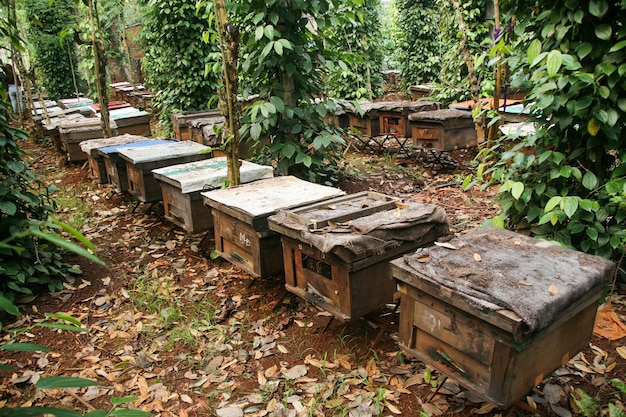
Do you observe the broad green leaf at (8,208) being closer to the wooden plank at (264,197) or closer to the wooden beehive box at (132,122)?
the wooden plank at (264,197)

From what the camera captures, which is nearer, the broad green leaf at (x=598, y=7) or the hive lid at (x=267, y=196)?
the broad green leaf at (x=598, y=7)

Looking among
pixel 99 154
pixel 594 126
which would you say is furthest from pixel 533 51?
pixel 99 154

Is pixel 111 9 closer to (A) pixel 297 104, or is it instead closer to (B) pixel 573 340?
(A) pixel 297 104

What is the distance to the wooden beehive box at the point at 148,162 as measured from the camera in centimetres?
490

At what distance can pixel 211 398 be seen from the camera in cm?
296

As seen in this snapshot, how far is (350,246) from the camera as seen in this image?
8.94 feet

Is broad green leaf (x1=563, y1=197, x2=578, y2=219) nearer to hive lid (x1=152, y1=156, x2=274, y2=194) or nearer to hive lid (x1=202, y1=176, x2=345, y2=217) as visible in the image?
hive lid (x1=202, y1=176, x2=345, y2=217)

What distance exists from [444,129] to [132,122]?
5.15m

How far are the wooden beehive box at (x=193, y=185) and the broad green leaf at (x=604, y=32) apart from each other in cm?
283

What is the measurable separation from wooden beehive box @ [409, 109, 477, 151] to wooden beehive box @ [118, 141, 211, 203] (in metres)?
3.12

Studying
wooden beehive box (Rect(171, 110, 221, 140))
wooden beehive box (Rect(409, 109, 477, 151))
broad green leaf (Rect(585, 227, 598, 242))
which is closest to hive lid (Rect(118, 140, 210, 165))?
wooden beehive box (Rect(171, 110, 221, 140))

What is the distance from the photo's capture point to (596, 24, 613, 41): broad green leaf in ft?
10.0

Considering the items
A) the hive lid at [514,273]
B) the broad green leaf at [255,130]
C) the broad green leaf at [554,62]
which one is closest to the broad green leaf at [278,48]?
the broad green leaf at [255,130]

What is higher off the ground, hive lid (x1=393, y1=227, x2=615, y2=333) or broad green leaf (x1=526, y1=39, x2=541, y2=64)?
broad green leaf (x1=526, y1=39, x2=541, y2=64)
